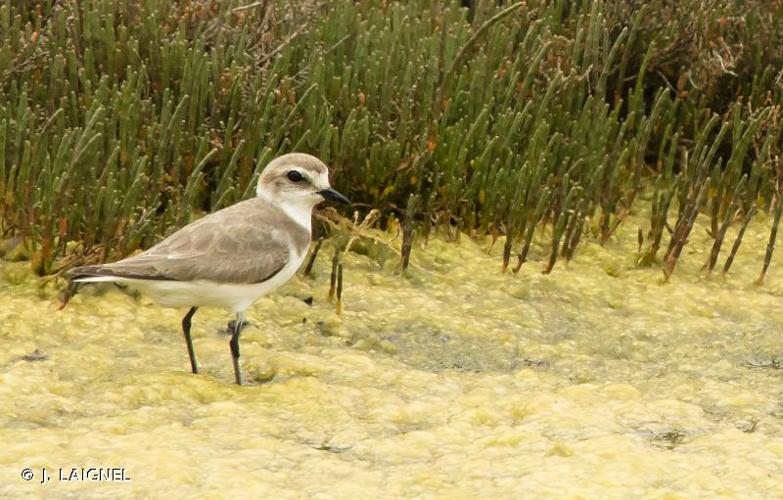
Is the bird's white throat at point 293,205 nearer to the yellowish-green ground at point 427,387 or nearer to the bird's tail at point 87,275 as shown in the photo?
the yellowish-green ground at point 427,387

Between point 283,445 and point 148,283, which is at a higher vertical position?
point 148,283

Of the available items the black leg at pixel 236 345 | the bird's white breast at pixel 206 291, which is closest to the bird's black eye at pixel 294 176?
the bird's white breast at pixel 206 291

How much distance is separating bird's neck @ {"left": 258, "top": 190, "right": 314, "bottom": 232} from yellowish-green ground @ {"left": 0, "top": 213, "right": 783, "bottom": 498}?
1.81 ft

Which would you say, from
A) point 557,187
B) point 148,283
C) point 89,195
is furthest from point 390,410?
point 557,187

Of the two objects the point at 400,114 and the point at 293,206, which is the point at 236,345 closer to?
the point at 293,206

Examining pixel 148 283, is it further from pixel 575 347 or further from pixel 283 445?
pixel 575 347

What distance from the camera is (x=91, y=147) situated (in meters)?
5.77

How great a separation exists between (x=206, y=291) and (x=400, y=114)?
2.12 m

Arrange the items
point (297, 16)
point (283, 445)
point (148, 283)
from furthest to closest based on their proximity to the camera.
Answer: point (297, 16)
point (148, 283)
point (283, 445)

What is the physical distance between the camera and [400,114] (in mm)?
6590

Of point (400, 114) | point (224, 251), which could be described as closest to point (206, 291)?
point (224, 251)

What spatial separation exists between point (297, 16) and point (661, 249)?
2391 mm

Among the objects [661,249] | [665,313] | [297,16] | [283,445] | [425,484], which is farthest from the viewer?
[297,16]

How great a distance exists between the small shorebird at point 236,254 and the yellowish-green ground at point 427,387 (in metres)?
0.34
